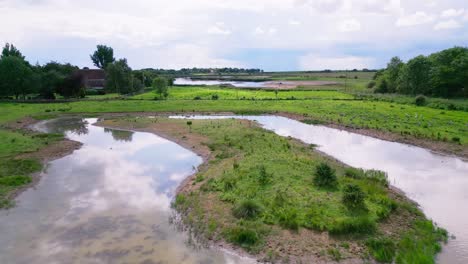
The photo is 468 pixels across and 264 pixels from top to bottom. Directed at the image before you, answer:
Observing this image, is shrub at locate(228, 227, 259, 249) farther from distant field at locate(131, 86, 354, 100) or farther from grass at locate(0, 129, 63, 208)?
distant field at locate(131, 86, 354, 100)

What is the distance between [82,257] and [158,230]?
3.24 m

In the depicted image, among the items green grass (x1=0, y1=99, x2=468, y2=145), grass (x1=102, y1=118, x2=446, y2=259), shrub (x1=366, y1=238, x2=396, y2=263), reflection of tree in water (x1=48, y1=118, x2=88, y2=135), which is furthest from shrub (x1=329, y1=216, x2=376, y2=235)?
reflection of tree in water (x1=48, y1=118, x2=88, y2=135)

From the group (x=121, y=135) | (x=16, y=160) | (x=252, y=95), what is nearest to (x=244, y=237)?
(x=16, y=160)

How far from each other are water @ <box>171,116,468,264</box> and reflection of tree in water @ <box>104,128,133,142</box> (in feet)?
53.7

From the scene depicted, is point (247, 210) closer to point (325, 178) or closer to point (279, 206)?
point (279, 206)

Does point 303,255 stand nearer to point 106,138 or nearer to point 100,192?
point 100,192

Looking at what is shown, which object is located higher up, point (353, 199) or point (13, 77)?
point (13, 77)

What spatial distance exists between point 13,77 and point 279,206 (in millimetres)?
69818

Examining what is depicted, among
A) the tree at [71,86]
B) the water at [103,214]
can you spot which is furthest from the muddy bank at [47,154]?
the tree at [71,86]

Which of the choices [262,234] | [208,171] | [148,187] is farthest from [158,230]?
[208,171]

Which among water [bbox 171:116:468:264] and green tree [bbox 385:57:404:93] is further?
green tree [bbox 385:57:404:93]

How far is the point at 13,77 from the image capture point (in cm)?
6650

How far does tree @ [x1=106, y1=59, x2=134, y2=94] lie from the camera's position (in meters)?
75.6

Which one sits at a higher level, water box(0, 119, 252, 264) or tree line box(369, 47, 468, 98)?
tree line box(369, 47, 468, 98)
